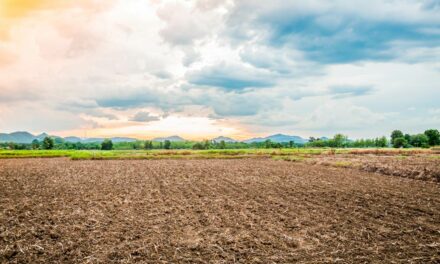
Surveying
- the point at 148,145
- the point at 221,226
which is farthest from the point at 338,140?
the point at 221,226

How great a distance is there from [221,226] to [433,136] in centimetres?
15058

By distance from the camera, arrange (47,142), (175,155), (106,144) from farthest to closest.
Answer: (106,144) → (47,142) → (175,155)

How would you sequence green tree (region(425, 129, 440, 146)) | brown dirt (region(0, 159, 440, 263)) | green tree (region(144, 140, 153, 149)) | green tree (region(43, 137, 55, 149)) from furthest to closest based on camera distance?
green tree (region(144, 140, 153, 149)) < green tree (region(425, 129, 440, 146)) < green tree (region(43, 137, 55, 149)) < brown dirt (region(0, 159, 440, 263))

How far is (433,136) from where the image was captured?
438 ft

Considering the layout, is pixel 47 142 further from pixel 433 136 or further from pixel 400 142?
pixel 433 136

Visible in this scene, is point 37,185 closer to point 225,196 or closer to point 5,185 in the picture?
point 5,185

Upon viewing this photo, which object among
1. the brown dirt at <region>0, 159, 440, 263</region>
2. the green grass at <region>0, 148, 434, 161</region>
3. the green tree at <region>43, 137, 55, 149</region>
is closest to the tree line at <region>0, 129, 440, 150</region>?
the green tree at <region>43, 137, 55, 149</region>

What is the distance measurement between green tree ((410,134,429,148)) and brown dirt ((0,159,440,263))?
14207cm

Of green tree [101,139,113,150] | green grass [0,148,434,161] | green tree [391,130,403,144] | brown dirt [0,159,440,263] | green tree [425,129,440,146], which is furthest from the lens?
green tree [391,130,403,144]

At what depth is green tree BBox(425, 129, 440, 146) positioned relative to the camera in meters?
132

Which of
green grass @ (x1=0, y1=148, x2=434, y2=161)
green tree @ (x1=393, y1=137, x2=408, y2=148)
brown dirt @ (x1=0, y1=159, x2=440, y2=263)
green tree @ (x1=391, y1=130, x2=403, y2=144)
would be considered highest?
green tree @ (x1=391, y1=130, x2=403, y2=144)

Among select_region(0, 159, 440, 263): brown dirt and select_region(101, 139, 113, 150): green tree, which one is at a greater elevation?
select_region(101, 139, 113, 150): green tree

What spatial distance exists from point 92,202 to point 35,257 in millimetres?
7528

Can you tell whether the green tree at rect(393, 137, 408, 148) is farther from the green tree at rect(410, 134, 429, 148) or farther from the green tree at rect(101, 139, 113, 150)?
the green tree at rect(101, 139, 113, 150)
